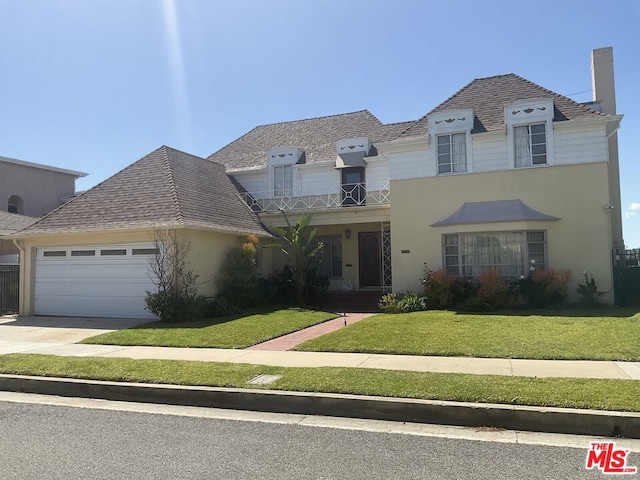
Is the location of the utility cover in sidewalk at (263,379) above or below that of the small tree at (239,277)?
below

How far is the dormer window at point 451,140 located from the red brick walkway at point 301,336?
6182 mm

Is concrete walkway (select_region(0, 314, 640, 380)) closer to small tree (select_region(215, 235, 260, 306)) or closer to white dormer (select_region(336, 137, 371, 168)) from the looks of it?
small tree (select_region(215, 235, 260, 306))

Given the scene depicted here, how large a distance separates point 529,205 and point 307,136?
39.2 ft

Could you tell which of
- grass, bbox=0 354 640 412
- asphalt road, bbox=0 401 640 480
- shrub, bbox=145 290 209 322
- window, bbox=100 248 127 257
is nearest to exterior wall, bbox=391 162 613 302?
shrub, bbox=145 290 209 322

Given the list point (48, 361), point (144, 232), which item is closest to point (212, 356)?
point (48, 361)

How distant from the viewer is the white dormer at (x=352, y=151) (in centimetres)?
2106

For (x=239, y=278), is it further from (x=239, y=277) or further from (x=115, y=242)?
(x=115, y=242)

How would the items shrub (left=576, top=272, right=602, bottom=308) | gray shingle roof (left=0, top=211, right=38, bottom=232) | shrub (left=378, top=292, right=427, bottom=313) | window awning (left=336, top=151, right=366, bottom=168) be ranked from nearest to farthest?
shrub (left=576, top=272, right=602, bottom=308) → shrub (left=378, top=292, right=427, bottom=313) → window awning (left=336, top=151, right=366, bottom=168) → gray shingle roof (left=0, top=211, right=38, bottom=232)

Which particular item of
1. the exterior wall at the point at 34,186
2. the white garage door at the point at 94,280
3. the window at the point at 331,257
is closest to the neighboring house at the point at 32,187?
the exterior wall at the point at 34,186

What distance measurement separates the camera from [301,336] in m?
12.0

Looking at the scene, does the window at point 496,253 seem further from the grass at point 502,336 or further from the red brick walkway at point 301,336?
the red brick walkway at point 301,336

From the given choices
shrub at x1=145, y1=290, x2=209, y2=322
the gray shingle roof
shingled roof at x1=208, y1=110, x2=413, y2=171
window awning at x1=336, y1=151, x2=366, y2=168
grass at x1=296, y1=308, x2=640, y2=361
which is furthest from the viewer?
shingled roof at x1=208, y1=110, x2=413, y2=171

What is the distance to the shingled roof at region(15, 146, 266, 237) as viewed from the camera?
51.9 ft

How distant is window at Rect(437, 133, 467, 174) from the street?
A: 42.2ft
